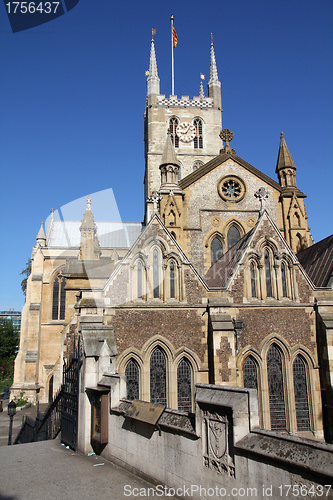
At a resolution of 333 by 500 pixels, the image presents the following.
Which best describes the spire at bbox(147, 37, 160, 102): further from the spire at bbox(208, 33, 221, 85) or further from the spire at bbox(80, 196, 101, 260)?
the spire at bbox(80, 196, 101, 260)

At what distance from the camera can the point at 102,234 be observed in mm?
44375

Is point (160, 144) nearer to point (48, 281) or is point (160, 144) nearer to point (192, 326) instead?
point (48, 281)

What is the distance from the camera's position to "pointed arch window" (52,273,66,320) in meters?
34.3

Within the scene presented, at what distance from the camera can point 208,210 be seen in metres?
19.2

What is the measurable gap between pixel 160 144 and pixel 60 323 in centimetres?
2210

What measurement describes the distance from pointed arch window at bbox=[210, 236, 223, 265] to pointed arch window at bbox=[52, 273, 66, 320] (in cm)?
1913

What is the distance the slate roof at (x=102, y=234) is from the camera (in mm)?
40562

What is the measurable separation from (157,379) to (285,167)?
13.6m

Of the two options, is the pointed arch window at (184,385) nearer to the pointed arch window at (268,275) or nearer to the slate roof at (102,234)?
the pointed arch window at (268,275)

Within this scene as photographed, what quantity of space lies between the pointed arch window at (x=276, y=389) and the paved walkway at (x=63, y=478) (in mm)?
6137

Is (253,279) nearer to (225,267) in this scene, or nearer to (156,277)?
(225,267)

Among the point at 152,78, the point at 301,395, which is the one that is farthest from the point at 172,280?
the point at 152,78

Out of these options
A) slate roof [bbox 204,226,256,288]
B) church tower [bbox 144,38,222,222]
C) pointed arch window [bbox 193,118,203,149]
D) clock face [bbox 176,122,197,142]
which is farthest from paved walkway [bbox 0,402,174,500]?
pointed arch window [bbox 193,118,203,149]

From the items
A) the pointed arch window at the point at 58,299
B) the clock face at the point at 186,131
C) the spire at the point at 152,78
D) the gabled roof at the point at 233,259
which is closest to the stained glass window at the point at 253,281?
the gabled roof at the point at 233,259
